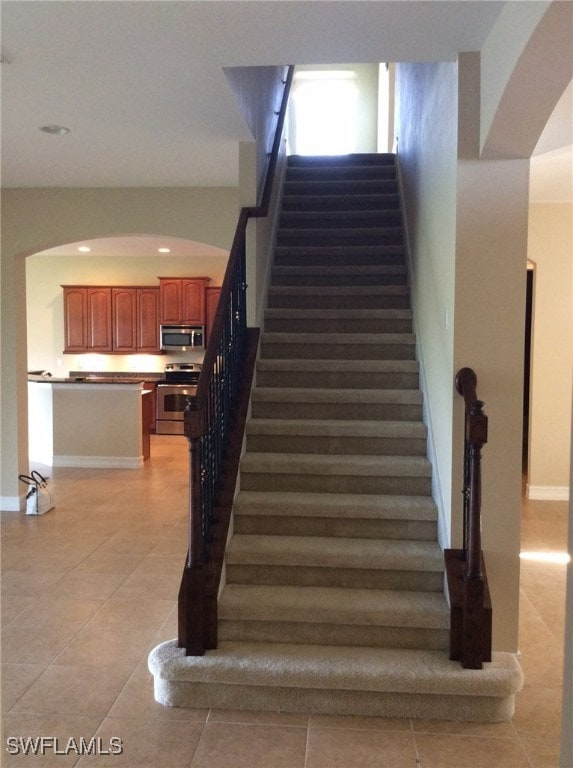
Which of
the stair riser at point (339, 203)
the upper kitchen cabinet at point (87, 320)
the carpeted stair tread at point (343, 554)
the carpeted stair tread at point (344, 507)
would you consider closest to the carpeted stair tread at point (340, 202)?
the stair riser at point (339, 203)

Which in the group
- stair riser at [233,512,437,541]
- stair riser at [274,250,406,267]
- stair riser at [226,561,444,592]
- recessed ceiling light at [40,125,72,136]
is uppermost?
recessed ceiling light at [40,125,72,136]

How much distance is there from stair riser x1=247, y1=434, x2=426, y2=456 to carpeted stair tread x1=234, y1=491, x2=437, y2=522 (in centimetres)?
35

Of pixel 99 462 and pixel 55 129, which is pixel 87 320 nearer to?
pixel 99 462

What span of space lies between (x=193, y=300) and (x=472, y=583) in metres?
7.68

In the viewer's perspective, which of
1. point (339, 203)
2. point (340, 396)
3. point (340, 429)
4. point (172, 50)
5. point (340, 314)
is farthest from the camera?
point (339, 203)

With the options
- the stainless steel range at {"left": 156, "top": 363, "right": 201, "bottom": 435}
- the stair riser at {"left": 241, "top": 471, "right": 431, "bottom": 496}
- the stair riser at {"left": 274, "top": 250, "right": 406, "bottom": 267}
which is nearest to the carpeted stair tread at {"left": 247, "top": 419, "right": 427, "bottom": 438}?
the stair riser at {"left": 241, "top": 471, "right": 431, "bottom": 496}

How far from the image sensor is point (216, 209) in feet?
17.3

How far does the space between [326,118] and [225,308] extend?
273 inches

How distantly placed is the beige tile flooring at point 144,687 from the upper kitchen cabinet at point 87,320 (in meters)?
5.39

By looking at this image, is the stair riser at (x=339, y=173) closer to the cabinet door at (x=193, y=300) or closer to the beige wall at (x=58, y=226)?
the beige wall at (x=58, y=226)

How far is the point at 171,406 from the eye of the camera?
9.41 meters

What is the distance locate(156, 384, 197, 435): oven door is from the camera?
9375mm

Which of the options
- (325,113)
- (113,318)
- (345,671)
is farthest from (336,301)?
(113,318)

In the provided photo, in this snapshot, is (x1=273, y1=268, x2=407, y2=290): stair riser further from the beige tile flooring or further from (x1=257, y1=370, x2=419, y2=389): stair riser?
the beige tile flooring
